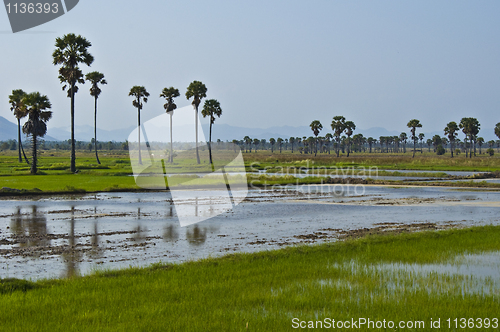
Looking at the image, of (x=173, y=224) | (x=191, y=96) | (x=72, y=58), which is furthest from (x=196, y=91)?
(x=173, y=224)

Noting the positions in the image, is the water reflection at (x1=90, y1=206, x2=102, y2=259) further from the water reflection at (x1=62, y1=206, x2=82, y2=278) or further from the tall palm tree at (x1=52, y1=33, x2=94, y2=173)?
the tall palm tree at (x1=52, y1=33, x2=94, y2=173)

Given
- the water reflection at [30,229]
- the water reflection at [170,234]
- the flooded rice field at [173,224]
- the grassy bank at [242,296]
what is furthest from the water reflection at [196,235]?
the water reflection at [30,229]

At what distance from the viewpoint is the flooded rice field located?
46.6 feet

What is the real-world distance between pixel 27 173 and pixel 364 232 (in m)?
48.9

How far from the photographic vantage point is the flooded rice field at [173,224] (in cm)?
1420

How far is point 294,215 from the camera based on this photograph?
25.5 metres

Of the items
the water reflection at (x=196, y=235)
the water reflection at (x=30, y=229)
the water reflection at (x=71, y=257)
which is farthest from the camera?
the water reflection at (x=196, y=235)

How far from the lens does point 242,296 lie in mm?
9602

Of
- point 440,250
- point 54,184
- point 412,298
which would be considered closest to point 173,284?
point 412,298

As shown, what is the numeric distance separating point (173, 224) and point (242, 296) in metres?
12.4

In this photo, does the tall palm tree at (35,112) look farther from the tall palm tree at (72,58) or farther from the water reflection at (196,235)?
the water reflection at (196,235)

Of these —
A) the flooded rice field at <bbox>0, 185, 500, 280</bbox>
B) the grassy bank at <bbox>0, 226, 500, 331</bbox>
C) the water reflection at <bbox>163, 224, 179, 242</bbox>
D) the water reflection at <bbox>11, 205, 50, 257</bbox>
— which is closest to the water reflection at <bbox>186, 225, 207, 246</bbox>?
the flooded rice field at <bbox>0, 185, 500, 280</bbox>

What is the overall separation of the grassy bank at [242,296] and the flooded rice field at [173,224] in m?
2.00

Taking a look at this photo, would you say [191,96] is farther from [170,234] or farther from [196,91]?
[170,234]
